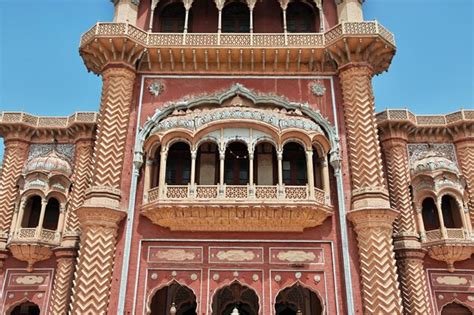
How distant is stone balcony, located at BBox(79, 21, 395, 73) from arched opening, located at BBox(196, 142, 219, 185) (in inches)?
122

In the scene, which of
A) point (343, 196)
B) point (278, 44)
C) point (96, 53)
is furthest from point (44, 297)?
point (278, 44)

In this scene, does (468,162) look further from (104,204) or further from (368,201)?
(104,204)

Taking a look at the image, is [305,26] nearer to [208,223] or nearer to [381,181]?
[381,181]

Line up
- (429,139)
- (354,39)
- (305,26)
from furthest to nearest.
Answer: (429,139)
(305,26)
(354,39)

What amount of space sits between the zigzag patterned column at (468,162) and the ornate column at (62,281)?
16197 millimetres

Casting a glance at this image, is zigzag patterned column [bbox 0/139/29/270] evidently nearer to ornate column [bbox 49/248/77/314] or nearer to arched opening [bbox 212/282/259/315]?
ornate column [bbox 49/248/77/314]

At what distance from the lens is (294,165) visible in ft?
51.2

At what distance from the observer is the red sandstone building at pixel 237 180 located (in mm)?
13375

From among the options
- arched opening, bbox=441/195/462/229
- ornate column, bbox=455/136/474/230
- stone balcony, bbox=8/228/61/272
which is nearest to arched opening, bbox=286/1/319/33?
ornate column, bbox=455/136/474/230

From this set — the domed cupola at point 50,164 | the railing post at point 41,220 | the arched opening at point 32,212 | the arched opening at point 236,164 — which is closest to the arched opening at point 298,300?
the arched opening at point 236,164

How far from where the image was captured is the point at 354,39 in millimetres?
15500

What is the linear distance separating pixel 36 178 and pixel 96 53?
6474mm

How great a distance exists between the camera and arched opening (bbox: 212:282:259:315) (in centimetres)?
1580

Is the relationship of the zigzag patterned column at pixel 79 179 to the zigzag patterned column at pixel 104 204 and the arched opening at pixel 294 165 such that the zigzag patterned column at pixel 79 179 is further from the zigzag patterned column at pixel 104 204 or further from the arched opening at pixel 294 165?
the arched opening at pixel 294 165
